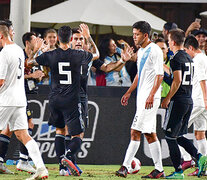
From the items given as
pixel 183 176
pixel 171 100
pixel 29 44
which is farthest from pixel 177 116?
pixel 29 44

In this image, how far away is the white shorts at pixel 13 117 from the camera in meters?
10.4

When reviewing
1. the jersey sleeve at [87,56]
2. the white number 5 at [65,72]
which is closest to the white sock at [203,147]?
the jersey sleeve at [87,56]

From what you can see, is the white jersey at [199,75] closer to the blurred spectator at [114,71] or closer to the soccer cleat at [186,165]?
the soccer cleat at [186,165]

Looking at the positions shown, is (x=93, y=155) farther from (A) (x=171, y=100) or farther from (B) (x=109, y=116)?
(A) (x=171, y=100)

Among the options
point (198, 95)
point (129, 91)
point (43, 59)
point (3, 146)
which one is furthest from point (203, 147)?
point (3, 146)

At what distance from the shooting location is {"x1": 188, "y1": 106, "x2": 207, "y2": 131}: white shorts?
12.4 meters

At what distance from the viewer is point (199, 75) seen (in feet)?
39.7

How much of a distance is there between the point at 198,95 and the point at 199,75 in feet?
1.97

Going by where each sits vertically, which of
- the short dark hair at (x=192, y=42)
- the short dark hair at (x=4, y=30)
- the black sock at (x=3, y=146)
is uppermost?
the short dark hair at (x=4, y=30)

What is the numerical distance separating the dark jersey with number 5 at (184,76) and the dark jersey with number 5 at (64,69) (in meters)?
1.53

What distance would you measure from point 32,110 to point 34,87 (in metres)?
0.81

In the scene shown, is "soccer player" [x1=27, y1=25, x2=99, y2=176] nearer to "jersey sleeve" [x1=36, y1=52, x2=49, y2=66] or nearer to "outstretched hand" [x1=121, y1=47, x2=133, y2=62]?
"jersey sleeve" [x1=36, y1=52, x2=49, y2=66]

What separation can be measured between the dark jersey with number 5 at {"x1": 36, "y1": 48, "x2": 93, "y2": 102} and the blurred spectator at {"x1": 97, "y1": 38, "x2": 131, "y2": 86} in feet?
10.2

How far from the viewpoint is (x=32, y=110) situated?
13.4 m
